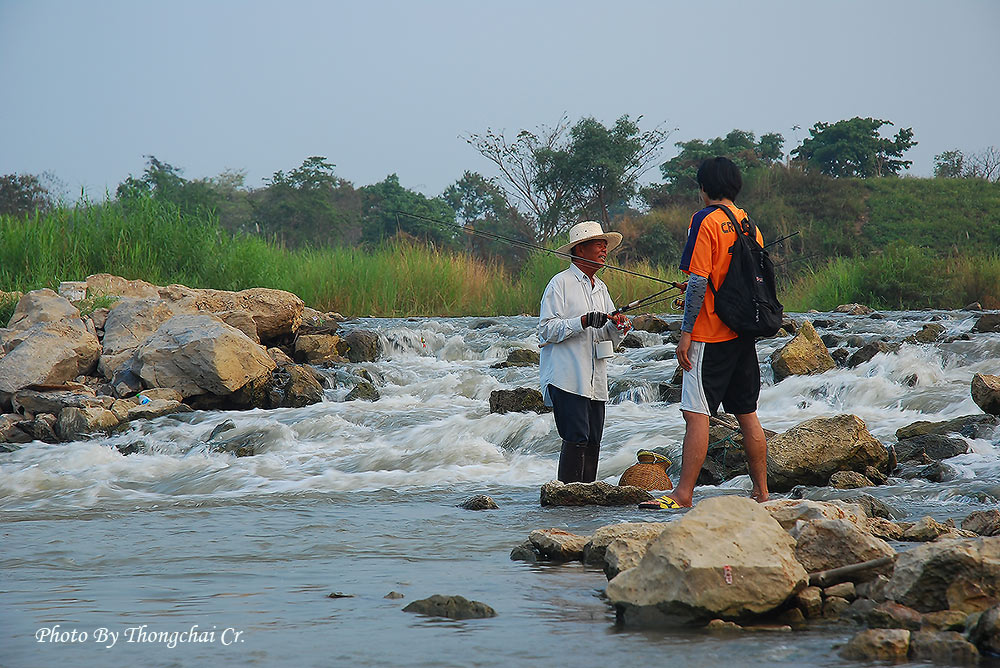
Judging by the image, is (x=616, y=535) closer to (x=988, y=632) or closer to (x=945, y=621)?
(x=945, y=621)

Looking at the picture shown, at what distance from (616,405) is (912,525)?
5.97 m

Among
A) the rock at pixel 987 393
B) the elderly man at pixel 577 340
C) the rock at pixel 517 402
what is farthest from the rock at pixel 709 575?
the rock at pixel 517 402

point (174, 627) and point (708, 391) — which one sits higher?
point (708, 391)

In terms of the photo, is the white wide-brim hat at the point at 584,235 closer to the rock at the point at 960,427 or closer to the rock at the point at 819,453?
the rock at the point at 819,453

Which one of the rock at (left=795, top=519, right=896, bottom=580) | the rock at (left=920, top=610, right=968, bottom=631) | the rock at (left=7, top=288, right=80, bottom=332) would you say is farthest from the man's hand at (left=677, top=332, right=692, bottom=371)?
the rock at (left=7, top=288, right=80, bottom=332)

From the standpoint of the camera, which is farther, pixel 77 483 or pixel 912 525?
pixel 77 483

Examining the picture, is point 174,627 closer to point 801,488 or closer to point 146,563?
point 146,563

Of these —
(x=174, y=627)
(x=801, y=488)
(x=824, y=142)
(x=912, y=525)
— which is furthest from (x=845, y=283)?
(x=824, y=142)

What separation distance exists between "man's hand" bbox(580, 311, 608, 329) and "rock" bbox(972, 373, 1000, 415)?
4251 millimetres

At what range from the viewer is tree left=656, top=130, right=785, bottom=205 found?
1524 inches

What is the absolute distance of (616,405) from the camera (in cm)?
1046

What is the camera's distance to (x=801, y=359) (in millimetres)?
10875

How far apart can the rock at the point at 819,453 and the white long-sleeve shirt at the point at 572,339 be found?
4.39ft

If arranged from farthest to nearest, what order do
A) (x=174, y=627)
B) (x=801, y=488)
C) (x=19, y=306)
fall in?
(x=19, y=306)
(x=801, y=488)
(x=174, y=627)
